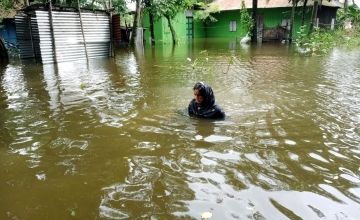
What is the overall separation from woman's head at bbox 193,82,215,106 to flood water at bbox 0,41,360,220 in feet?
1.34

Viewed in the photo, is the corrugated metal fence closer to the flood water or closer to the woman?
the flood water

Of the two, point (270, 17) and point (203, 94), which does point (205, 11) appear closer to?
point (270, 17)

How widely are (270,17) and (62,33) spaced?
24.9m

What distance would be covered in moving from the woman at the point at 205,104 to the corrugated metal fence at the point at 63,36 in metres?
11.1

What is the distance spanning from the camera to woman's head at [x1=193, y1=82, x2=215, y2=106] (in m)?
6.57

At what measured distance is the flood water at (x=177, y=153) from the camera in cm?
378

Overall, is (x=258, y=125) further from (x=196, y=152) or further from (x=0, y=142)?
(x=0, y=142)

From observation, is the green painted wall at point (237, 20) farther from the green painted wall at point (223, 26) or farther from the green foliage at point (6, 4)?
the green foliage at point (6, 4)

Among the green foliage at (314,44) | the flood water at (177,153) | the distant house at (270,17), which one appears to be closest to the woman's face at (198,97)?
the flood water at (177,153)

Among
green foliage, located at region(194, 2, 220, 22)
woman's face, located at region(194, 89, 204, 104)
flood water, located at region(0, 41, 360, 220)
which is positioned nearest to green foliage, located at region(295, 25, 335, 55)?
flood water, located at region(0, 41, 360, 220)

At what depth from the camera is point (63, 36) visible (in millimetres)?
16203

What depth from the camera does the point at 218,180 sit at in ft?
14.2

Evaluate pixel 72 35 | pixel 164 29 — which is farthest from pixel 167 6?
pixel 72 35

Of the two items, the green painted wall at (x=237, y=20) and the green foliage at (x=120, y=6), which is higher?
the green foliage at (x=120, y=6)
